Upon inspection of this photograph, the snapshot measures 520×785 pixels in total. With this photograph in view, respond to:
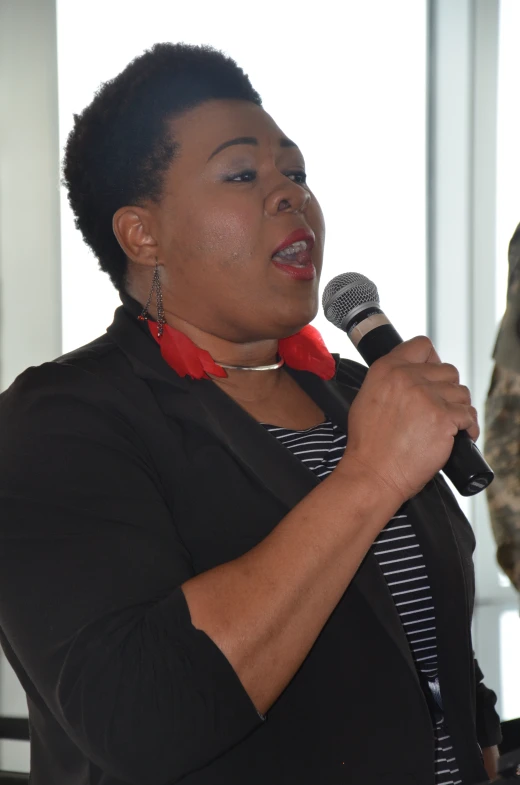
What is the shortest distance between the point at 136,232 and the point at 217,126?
7.6 inches

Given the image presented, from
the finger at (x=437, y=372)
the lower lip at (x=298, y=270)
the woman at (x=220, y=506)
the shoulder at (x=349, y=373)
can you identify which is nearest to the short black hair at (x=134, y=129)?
the woman at (x=220, y=506)

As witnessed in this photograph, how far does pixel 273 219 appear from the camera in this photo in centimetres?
117

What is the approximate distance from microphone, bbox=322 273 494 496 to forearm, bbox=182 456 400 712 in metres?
0.08

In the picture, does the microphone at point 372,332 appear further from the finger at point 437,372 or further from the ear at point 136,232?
the ear at point 136,232

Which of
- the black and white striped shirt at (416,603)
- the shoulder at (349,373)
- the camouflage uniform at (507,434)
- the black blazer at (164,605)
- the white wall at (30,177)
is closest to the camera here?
the black blazer at (164,605)

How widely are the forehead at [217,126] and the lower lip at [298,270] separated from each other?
19 cm

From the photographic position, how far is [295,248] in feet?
3.90

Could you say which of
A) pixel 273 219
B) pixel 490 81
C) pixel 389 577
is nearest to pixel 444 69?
pixel 490 81

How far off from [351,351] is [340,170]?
2.71 ft

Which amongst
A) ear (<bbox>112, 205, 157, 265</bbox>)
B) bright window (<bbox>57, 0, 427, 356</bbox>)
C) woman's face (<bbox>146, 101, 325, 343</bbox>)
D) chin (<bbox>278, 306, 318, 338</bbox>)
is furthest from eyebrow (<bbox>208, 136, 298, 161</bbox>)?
bright window (<bbox>57, 0, 427, 356</bbox>)

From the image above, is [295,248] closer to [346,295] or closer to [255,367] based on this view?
[346,295]

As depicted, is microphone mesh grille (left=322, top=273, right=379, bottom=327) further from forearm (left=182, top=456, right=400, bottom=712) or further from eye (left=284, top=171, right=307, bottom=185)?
forearm (left=182, top=456, right=400, bottom=712)

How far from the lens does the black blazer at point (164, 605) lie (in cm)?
85

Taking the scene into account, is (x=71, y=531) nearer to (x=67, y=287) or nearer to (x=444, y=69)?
(x=67, y=287)
